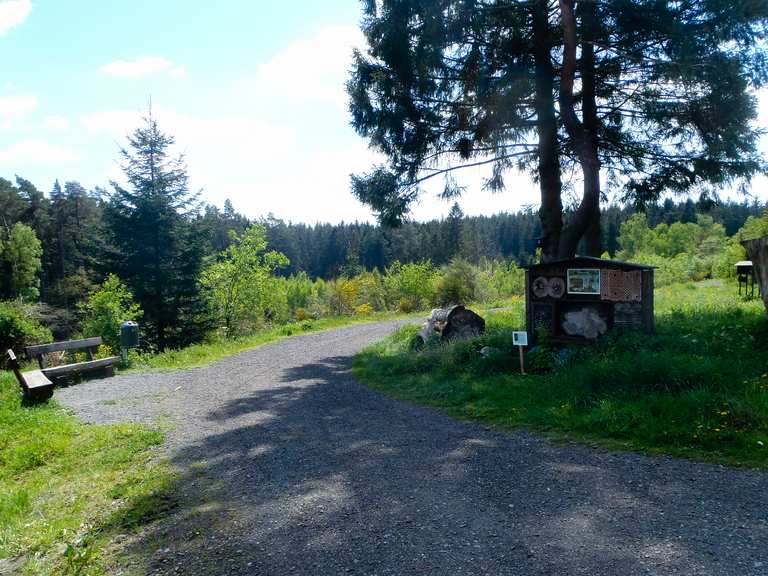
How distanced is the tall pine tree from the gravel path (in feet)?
45.4

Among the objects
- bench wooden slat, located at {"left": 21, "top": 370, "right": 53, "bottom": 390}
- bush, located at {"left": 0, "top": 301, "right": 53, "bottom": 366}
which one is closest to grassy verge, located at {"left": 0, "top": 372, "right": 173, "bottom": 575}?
bench wooden slat, located at {"left": 21, "top": 370, "right": 53, "bottom": 390}

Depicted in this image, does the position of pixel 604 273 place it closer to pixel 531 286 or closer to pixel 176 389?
pixel 531 286

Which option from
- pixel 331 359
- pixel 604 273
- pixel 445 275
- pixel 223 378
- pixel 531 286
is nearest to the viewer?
pixel 604 273

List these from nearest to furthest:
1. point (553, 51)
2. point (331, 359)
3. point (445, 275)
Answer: point (553, 51)
point (331, 359)
point (445, 275)

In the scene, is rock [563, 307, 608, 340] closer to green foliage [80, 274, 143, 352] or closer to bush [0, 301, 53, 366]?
green foliage [80, 274, 143, 352]

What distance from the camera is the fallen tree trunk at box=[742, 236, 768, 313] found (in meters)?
7.06

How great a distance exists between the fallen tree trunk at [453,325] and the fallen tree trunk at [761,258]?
510cm

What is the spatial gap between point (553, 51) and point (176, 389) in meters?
10.7

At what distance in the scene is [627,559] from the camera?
9.78 feet

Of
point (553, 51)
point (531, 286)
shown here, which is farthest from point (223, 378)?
point (553, 51)

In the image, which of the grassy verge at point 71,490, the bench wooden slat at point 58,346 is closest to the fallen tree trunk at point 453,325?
the grassy verge at point 71,490

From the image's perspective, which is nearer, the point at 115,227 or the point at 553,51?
the point at 553,51

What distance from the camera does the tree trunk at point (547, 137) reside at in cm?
1034

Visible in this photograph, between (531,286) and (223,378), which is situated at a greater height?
(531,286)
